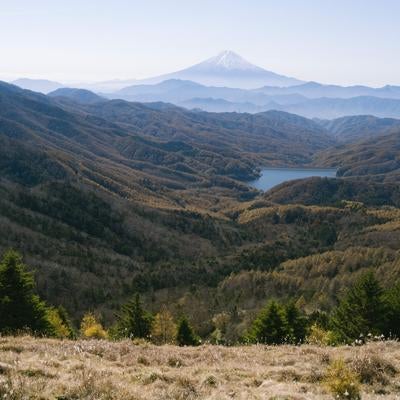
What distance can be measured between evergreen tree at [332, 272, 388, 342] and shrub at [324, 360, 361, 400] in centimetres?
1934

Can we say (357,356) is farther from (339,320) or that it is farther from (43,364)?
(339,320)

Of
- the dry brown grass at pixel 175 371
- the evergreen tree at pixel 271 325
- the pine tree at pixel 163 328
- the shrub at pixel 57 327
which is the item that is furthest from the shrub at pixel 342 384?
the pine tree at pixel 163 328

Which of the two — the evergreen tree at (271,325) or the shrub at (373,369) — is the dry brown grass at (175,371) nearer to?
the shrub at (373,369)

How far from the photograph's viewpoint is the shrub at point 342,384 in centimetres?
1198

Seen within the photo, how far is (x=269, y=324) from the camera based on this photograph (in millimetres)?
35156

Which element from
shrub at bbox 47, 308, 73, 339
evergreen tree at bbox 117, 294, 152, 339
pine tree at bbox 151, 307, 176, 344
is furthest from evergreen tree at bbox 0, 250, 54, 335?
pine tree at bbox 151, 307, 176, 344

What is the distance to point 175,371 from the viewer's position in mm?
14547

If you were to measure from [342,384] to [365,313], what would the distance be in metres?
22.6

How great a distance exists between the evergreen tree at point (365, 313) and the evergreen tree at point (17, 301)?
21.7m

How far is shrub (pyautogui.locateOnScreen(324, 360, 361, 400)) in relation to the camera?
1198cm

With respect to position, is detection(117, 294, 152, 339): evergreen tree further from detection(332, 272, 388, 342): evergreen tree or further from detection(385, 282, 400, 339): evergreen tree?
detection(385, 282, 400, 339): evergreen tree

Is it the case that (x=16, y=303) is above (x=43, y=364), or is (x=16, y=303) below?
below

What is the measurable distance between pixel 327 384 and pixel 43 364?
8663 millimetres

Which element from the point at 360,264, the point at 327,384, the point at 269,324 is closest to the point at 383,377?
the point at 327,384
